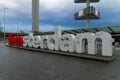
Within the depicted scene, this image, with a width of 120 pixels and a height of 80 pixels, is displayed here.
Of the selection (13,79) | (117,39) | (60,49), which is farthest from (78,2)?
(13,79)

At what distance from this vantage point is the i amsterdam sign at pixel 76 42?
Answer: 730 inches

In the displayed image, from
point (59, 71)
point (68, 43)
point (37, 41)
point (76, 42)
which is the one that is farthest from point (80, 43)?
point (37, 41)

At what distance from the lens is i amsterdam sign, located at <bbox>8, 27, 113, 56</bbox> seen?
1853cm

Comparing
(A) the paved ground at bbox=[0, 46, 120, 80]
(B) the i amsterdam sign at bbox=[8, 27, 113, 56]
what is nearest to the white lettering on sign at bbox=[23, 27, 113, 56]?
(B) the i amsterdam sign at bbox=[8, 27, 113, 56]

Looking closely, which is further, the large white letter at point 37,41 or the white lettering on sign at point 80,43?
the large white letter at point 37,41

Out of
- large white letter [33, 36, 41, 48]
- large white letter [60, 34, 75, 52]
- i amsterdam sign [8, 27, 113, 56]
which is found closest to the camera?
i amsterdam sign [8, 27, 113, 56]

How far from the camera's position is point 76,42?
21.9 m

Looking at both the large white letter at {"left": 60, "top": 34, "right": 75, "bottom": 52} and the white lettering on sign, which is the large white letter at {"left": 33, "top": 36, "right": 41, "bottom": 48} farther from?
the large white letter at {"left": 60, "top": 34, "right": 75, "bottom": 52}

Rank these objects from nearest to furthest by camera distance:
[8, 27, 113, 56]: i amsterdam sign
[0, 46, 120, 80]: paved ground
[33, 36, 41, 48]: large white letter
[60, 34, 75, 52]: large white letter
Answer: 1. [0, 46, 120, 80]: paved ground
2. [8, 27, 113, 56]: i amsterdam sign
3. [60, 34, 75, 52]: large white letter
4. [33, 36, 41, 48]: large white letter

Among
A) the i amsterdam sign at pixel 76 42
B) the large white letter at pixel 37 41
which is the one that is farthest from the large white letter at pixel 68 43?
the large white letter at pixel 37 41

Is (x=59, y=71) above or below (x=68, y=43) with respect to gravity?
below

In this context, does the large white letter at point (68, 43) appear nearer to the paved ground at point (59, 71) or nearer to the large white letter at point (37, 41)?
the large white letter at point (37, 41)

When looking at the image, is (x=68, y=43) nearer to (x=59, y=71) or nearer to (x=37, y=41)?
(x=37, y=41)

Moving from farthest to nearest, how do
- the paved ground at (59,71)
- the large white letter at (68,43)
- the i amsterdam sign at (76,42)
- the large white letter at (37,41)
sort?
the large white letter at (37,41) → the large white letter at (68,43) → the i amsterdam sign at (76,42) → the paved ground at (59,71)
